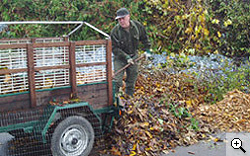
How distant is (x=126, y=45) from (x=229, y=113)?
2.71 m

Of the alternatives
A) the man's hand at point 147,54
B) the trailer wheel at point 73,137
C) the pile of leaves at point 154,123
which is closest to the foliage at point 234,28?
the pile of leaves at point 154,123

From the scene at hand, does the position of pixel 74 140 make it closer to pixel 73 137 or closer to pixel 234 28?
pixel 73 137

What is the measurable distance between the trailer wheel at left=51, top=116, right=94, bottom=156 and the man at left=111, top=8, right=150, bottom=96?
Answer: 1.74 m

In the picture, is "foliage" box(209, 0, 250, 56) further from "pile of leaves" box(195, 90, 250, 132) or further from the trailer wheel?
the trailer wheel

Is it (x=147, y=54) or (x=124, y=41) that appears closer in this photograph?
(x=124, y=41)

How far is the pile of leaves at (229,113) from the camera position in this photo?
23.8 ft

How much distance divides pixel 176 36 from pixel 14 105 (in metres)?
6.87

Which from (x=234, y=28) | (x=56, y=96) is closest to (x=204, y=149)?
(x=56, y=96)

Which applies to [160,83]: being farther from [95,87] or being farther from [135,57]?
[95,87]

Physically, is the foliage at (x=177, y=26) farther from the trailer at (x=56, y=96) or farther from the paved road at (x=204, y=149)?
the trailer at (x=56, y=96)

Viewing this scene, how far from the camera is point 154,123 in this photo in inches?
253

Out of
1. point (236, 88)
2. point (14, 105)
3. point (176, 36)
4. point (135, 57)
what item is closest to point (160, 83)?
point (135, 57)

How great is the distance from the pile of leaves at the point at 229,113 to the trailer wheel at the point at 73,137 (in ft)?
9.78

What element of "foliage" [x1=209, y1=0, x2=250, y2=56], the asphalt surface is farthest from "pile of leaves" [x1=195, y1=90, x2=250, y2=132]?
"foliage" [x1=209, y1=0, x2=250, y2=56]
